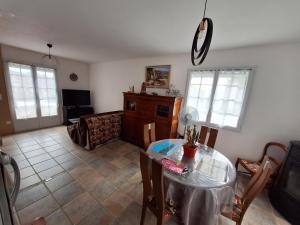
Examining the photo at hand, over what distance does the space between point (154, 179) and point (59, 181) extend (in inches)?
74.3

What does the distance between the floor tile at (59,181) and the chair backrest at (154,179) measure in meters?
1.53

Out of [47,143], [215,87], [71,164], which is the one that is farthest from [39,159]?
[215,87]

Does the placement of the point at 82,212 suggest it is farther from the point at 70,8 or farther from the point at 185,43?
the point at 185,43

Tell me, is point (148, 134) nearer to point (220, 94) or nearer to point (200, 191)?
point (200, 191)

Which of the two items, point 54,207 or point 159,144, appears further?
point 159,144

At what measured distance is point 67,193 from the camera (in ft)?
6.30

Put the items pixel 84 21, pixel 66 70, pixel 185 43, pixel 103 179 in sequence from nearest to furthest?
pixel 84 21 → pixel 103 179 → pixel 185 43 → pixel 66 70

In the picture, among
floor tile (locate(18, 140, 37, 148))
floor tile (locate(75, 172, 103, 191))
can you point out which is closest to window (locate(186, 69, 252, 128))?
floor tile (locate(75, 172, 103, 191))

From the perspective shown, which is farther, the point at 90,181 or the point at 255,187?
the point at 90,181

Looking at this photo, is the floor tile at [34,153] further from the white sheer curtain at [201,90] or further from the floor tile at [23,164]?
the white sheer curtain at [201,90]

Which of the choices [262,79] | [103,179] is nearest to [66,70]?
[103,179]

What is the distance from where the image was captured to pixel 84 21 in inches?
75.2

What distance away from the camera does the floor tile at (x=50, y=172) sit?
2.22m

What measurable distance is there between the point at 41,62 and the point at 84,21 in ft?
11.3
